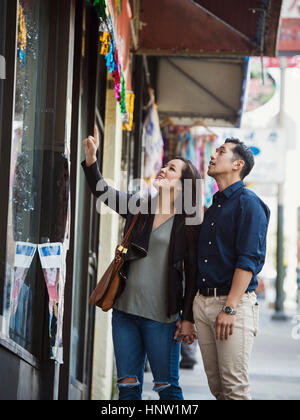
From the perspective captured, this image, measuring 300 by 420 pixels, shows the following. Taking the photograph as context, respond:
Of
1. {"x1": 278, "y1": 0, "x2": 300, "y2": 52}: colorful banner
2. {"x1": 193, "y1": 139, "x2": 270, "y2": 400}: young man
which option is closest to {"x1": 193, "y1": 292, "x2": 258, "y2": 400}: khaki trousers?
{"x1": 193, "y1": 139, "x2": 270, "y2": 400}: young man

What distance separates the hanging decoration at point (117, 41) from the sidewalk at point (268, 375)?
10.3 ft

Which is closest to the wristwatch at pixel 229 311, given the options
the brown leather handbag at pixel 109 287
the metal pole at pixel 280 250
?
the brown leather handbag at pixel 109 287

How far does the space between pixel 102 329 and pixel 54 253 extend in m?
2.70

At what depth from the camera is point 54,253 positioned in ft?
14.6

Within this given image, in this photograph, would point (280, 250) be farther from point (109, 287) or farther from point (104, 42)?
point (109, 287)

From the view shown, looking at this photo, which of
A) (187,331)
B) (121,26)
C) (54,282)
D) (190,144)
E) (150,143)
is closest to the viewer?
(187,331)

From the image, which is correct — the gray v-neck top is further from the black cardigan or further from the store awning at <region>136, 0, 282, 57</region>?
the store awning at <region>136, 0, 282, 57</region>

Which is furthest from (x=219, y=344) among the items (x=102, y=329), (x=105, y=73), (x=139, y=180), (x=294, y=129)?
(x=294, y=129)

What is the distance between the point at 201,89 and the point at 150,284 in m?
7.40

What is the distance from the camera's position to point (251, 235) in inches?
155

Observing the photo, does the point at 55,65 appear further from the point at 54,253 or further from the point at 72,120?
the point at 54,253

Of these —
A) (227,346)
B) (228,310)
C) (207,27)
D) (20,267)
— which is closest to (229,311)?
(228,310)

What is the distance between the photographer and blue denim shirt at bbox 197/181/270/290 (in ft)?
13.0

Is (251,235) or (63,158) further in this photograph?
(63,158)
